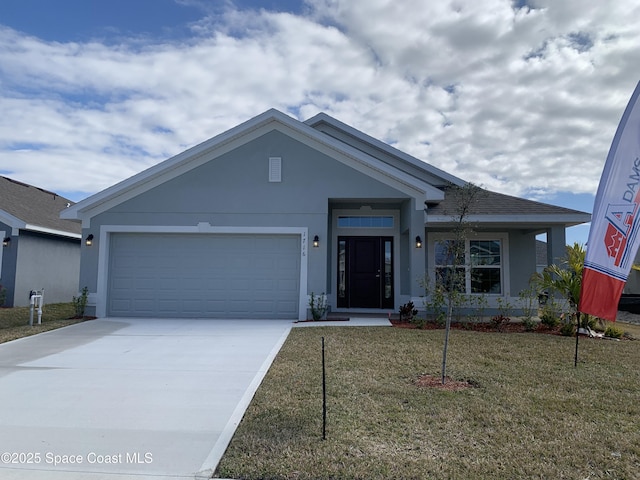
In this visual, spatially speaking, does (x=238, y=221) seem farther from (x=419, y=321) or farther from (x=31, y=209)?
(x=31, y=209)

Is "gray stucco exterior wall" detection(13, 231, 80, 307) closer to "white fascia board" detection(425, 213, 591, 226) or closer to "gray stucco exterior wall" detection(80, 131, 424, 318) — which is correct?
"gray stucco exterior wall" detection(80, 131, 424, 318)

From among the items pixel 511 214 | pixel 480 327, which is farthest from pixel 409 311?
pixel 511 214

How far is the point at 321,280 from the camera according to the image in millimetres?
10859

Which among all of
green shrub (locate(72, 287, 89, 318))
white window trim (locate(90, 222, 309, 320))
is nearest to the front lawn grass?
white window trim (locate(90, 222, 309, 320))

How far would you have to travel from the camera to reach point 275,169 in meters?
11.2

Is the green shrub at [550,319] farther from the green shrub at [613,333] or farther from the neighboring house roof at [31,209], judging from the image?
the neighboring house roof at [31,209]

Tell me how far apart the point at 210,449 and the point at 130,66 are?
35.5 feet

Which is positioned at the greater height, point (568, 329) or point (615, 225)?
point (615, 225)

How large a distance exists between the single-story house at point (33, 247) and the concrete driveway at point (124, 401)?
675 centimetres

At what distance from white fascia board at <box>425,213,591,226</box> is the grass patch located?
31.3ft

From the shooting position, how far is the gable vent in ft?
36.6

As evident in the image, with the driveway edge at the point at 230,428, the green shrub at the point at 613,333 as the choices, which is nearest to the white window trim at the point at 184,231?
the driveway edge at the point at 230,428

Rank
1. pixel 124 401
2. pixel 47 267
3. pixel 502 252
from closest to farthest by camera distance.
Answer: pixel 124 401, pixel 502 252, pixel 47 267

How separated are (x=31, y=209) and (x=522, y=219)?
17.0 meters
